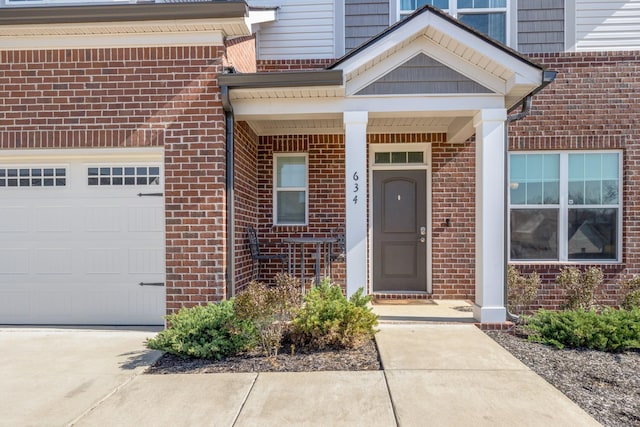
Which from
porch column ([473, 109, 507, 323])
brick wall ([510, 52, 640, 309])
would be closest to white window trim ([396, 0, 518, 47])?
brick wall ([510, 52, 640, 309])

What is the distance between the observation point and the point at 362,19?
7.64 meters

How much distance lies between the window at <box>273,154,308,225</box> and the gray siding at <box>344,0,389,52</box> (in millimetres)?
2154

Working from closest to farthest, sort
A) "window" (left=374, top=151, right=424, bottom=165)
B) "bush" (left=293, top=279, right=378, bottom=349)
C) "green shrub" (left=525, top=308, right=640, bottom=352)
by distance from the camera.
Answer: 1. "bush" (left=293, top=279, right=378, bottom=349)
2. "green shrub" (left=525, top=308, right=640, bottom=352)
3. "window" (left=374, top=151, right=424, bottom=165)

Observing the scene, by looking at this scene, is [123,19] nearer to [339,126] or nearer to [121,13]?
[121,13]

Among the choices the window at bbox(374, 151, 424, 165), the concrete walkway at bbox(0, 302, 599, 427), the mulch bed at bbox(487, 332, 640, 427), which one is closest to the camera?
the concrete walkway at bbox(0, 302, 599, 427)

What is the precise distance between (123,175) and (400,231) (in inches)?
180

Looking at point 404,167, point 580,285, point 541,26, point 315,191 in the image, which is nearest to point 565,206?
point 580,285

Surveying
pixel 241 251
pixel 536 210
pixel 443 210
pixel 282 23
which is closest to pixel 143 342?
pixel 241 251

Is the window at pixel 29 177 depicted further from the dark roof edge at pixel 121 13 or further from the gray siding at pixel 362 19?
the gray siding at pixel 362 19

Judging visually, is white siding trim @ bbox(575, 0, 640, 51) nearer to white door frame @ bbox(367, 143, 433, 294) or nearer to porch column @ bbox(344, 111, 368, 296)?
white door frame @ bbox(367, 143, 433, 294)

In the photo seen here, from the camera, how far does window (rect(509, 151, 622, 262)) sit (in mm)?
7340

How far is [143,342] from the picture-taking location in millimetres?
5266

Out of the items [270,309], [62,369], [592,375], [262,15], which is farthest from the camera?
[262,15]

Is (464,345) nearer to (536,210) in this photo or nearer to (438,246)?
(438,246)
